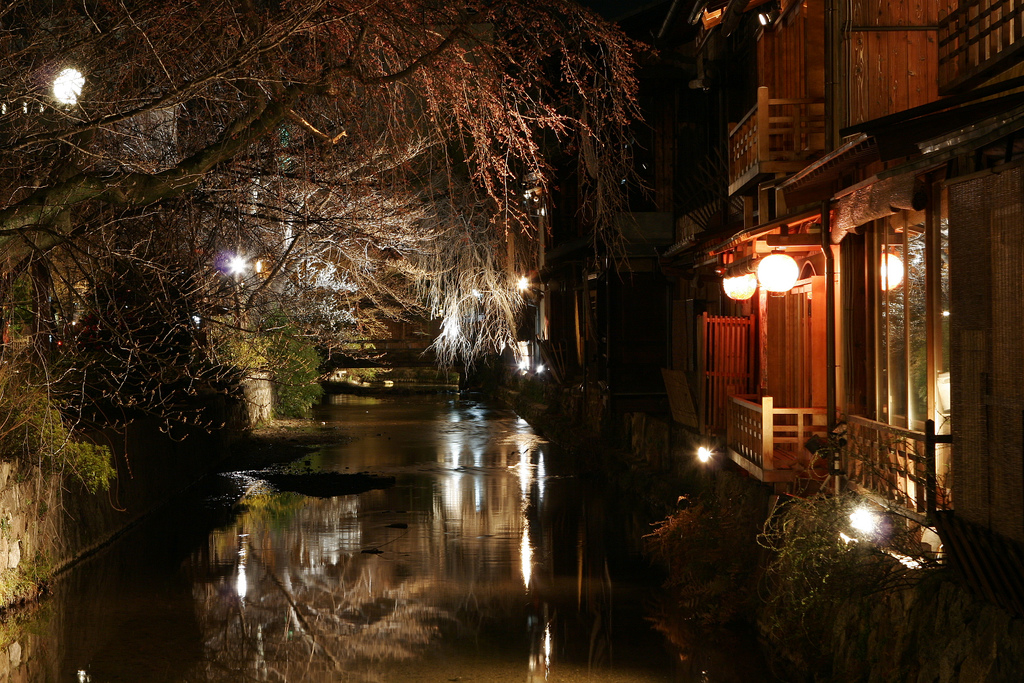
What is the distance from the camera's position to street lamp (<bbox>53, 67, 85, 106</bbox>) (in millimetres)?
9633

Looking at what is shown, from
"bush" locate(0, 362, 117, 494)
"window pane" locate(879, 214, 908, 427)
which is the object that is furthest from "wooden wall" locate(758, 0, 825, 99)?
"bush" locate(0, 362, 117, 494)

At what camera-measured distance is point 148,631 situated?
29.6 feet

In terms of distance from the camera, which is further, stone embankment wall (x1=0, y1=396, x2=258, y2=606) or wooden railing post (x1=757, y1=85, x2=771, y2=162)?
wooden railing post (x1=757, y1=85, x2=771, y2=162)

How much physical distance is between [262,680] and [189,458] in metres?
11.2

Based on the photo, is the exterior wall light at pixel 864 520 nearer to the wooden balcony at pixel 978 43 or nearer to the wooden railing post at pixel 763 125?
the wooden balcony at pixel 978 43

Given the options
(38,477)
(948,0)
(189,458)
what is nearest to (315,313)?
(189,458)

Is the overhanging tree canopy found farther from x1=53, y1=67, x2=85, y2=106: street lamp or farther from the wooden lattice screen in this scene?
the wooden lattice screen

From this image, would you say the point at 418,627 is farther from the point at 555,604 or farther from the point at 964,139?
the point at 964,139

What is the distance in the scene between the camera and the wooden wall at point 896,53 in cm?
998

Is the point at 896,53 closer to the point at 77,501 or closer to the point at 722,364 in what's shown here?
the point at 722,364

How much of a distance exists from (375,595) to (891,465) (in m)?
6.04

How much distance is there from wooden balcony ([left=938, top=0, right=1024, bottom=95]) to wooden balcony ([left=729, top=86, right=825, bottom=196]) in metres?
2.34

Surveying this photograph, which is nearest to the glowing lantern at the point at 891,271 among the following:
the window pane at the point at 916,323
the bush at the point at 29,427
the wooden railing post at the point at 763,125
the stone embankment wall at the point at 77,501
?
the window pane at the point at 916,323

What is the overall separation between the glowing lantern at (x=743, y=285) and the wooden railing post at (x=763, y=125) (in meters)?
1.81
